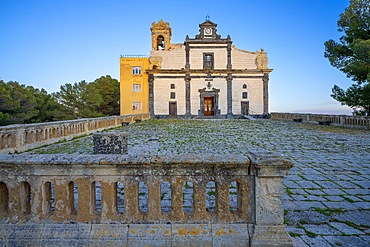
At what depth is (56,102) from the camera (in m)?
39.2

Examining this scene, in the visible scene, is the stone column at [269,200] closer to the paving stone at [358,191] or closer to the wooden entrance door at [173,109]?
the paving stone at [358,191]

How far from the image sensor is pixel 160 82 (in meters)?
32.4

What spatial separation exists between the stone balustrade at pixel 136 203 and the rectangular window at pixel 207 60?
31946 mm

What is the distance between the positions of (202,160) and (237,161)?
320 mm

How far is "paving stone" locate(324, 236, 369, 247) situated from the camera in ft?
7.86

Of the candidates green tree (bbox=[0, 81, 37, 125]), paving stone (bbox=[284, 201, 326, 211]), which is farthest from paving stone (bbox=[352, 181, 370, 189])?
green tree (bbox=[0, 81, 37, 125])

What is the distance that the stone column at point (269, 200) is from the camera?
211cm

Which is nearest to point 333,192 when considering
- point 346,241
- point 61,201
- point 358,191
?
point 358,191

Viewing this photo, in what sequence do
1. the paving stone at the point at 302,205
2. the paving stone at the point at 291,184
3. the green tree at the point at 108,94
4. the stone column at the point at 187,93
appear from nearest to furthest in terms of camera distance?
the paving stone at the point at 302,205, the paving stone at the point at 291,184, the stone column at the point at 187,93, the green tree at the point at 108,94

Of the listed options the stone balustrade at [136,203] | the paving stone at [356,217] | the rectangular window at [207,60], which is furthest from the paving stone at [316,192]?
the rectangular window at [207,60]

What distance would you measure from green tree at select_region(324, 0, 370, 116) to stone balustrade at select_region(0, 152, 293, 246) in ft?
56.6

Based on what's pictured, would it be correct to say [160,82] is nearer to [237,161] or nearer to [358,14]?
[358,14]

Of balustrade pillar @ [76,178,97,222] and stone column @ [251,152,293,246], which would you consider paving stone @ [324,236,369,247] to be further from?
balustrade pillar @ [76,178,97,222]

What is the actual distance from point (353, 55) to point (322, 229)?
1885 centimetres
